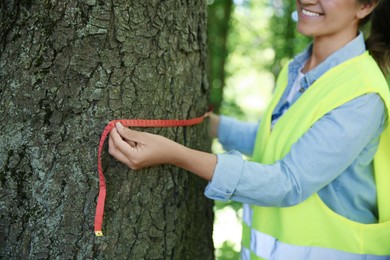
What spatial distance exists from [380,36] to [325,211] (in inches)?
32.0

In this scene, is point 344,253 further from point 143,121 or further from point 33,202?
point 33,202

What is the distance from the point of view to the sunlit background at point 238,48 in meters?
5.28

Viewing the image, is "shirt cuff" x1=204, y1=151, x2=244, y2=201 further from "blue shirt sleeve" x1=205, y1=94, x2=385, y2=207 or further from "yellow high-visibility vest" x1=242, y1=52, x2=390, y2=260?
"yellow high-visibility vest" x1=242, y1=52, x2=390, y2=260

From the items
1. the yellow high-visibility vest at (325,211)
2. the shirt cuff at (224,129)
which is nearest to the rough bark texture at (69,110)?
the yellow high-visibility vest at (325,211)

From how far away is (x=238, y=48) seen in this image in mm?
9438

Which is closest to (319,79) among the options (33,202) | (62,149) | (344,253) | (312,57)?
(312,57)

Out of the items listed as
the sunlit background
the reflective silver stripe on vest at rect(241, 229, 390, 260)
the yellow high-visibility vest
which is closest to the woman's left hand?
the yellow high-visibility vest

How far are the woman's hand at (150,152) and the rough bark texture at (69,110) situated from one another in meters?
0.09

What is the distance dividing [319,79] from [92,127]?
2.85 ft

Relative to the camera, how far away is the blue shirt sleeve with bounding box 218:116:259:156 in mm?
2535

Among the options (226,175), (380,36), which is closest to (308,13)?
(380,36)

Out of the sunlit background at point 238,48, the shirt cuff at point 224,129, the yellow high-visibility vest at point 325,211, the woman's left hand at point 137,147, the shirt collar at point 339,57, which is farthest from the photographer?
the sunlit background at point 238,48

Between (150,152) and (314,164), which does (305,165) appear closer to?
(314,164)

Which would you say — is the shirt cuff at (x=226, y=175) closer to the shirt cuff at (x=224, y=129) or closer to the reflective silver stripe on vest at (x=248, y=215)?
the reflective silver stripe on vest at (x=248, y=215)
